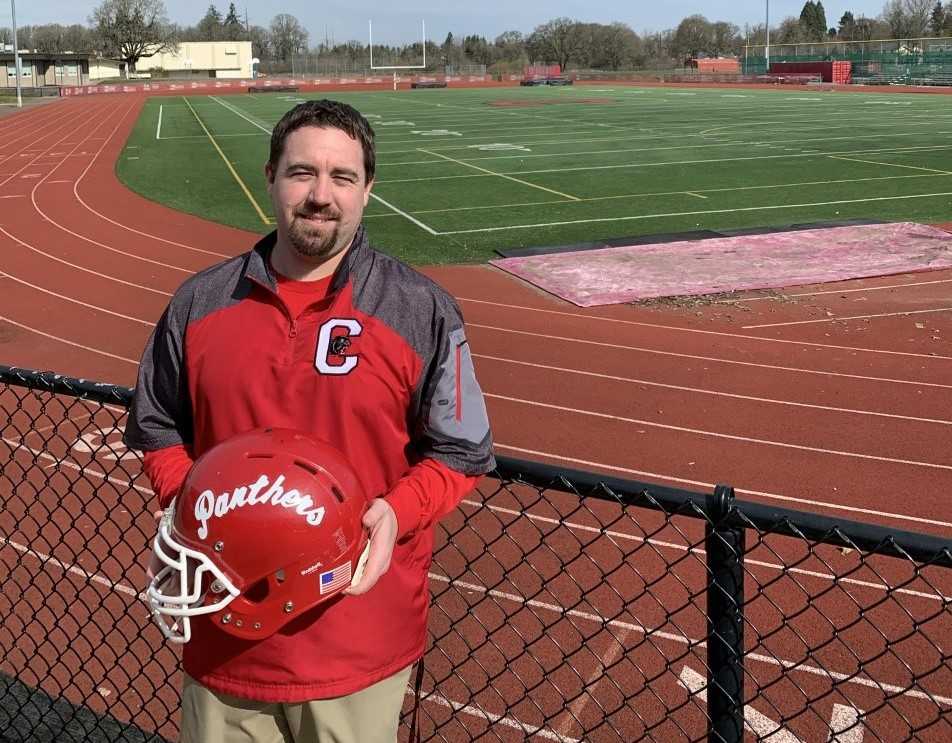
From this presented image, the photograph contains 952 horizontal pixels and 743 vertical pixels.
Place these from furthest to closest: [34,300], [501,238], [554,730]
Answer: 1. [501,238]
2. [34,300]
3. [554,730]

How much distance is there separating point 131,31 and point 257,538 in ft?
408

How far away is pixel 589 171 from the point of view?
22781 millimetres

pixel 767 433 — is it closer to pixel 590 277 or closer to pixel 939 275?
pixel 590 277

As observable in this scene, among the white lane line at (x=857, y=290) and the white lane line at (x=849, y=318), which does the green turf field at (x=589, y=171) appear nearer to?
the white lane line at (x=857, y=290)

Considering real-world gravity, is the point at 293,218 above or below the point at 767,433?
above

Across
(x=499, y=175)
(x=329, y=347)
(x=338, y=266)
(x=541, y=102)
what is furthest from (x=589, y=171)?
(x=541, y=102)

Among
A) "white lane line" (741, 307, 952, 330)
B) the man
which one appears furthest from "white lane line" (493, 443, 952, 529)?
the man

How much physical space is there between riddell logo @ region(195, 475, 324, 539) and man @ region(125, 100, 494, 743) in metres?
0.24

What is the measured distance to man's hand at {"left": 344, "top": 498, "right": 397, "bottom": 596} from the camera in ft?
6.52

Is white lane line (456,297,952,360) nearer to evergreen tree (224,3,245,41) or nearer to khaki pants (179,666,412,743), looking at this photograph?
khaki pants (179,666,412,743)

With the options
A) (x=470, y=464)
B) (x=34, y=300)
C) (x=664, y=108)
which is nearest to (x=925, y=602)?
(x=470, y=464)

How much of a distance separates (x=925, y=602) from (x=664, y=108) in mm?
41371

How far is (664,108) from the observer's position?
44.1 meters

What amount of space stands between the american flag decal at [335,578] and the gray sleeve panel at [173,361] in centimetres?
64
